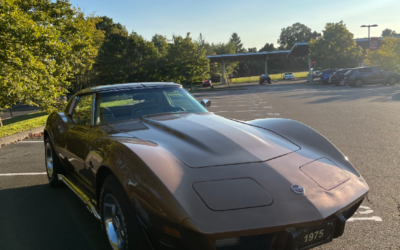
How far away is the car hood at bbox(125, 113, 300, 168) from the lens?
2.47m

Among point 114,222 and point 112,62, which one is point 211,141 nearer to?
point 114,222

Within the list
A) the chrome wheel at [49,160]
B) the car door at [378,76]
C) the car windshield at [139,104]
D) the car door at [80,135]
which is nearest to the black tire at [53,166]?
the chrome wheel at [49,160]

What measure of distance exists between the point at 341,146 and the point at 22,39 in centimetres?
889

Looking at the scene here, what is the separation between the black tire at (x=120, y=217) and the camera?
2.12 m

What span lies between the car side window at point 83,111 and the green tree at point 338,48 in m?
43.5

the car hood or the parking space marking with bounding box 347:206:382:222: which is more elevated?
the car hood

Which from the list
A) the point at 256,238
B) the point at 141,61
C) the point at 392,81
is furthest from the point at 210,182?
the point at 141,61

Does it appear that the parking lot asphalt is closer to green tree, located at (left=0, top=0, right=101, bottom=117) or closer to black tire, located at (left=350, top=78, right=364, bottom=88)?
green tree, located at (left=0, top=0, right=101, bottom=117)

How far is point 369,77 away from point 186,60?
1853 cm

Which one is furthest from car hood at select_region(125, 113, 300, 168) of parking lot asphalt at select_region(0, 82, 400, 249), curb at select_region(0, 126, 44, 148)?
curb at select_region(0, 126, 44, 148)

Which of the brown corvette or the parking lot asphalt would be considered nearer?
the brown corvette

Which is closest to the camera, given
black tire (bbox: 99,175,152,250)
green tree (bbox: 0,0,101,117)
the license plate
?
the license plate

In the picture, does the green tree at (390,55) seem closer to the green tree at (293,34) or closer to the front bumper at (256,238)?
the front bumper at (256,238)

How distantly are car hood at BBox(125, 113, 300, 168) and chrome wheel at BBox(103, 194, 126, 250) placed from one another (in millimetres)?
577
